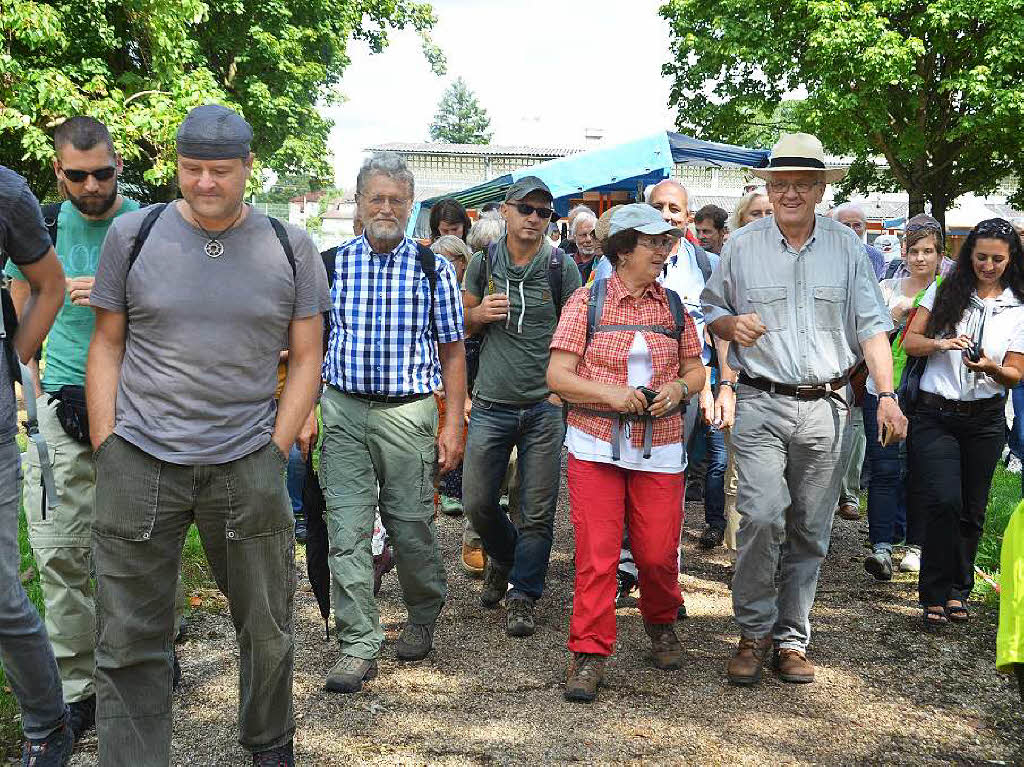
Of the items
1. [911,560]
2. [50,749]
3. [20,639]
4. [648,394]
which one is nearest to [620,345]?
[648,394]

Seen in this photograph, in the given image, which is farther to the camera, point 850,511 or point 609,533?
point 850,511

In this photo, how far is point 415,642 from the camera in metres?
4.89

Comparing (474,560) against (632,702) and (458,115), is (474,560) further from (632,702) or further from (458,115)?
(458,115)

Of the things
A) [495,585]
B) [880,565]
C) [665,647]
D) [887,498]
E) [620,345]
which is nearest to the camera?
[620,345]

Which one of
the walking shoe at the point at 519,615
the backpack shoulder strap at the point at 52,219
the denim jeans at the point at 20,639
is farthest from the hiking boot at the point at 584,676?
the backpack shoulder strap at the point at 52,219

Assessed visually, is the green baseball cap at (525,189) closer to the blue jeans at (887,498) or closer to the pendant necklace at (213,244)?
the pendant necklace at (213,244)

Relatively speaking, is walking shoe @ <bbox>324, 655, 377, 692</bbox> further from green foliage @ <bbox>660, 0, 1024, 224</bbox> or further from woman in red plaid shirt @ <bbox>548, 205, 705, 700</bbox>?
green foliage @ <bbox>660, 0, 1024, 224</bbox>

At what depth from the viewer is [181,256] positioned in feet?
10.4

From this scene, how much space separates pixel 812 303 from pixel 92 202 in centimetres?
310

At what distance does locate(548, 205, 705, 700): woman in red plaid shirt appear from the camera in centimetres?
451

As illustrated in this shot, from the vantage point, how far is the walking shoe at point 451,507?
26.4ft

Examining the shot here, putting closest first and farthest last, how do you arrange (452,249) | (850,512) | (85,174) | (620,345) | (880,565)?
(85,174), (620,345), (880,565), (452,249), (850,512)

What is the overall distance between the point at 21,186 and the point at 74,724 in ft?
6.66

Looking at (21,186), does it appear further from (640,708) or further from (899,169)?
(899,169)
